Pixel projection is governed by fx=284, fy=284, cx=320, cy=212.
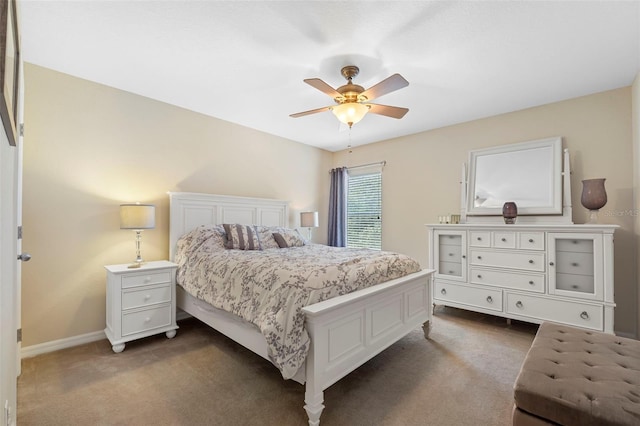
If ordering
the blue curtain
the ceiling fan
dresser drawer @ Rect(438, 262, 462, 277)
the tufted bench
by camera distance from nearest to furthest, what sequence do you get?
the tufted bench
the ceiling fan
dresser drawer @ Rect(438, 262, 462, 277)
the blue curtain

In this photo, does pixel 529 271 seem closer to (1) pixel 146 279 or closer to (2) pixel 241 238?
(2) pixel 241 238

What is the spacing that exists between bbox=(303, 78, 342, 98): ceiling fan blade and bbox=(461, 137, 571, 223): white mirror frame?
8.07ft

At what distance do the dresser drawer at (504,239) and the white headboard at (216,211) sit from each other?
2943 millimetres

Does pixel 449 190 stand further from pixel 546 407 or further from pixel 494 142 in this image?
pixel 546 407

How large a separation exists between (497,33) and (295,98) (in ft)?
6.53

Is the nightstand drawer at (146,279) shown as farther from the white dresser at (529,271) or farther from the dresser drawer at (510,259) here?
the dresser drawer at (510,259)

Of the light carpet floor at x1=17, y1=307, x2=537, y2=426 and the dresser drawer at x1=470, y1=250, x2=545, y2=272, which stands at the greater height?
the dresser drawer at x1=470, y1=250, x2=545, y2=272

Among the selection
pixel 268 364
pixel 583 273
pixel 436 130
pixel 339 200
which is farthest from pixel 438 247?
pixel 268 364

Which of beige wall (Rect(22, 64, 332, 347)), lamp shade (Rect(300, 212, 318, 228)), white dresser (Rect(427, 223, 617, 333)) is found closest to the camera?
beige wall (Rect(22, 64, 332, 347))

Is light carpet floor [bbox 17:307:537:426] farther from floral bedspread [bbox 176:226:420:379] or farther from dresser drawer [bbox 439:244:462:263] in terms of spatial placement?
dresser drawer [bbox 439:244:462:263]

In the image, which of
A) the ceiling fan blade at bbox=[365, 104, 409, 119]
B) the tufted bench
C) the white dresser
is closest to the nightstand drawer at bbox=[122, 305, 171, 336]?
the ceiling fan blade at bbox=[365, 104, 409, 119]

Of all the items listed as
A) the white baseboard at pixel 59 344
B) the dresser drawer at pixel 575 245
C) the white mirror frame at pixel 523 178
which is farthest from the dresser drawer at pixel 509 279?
the white baseboard at pixel 59 344

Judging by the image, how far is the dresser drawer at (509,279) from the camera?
9.99 feet

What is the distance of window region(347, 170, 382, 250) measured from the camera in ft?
16.5
